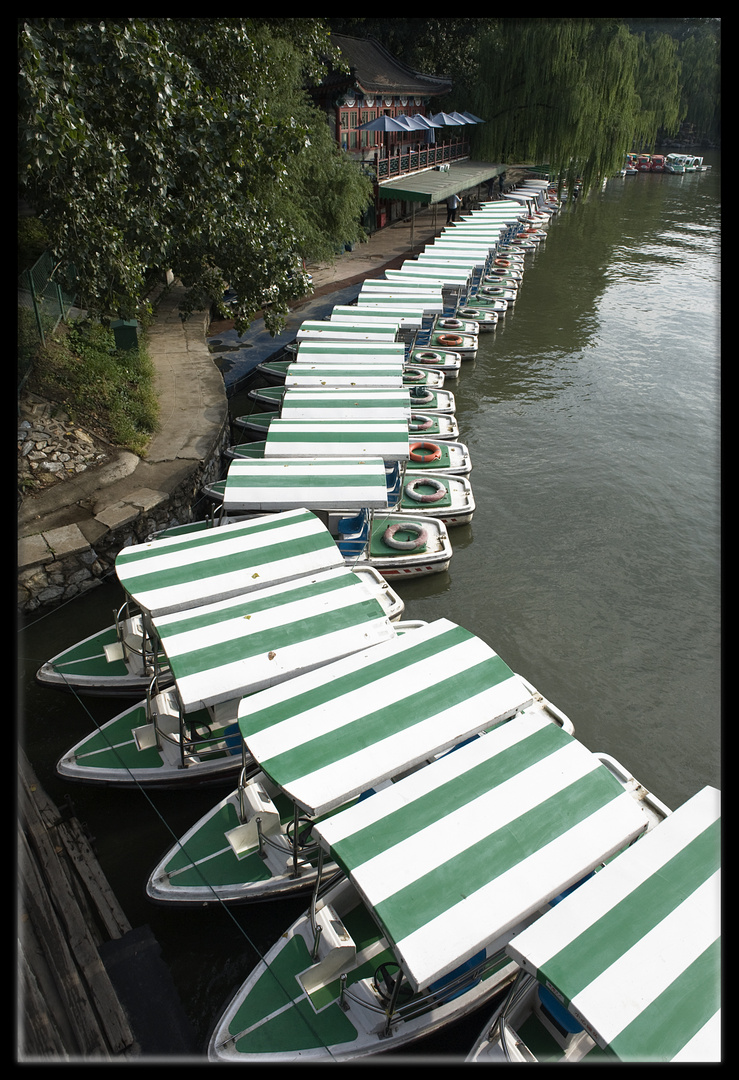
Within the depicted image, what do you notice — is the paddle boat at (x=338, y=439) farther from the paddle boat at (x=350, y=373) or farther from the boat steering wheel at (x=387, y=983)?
the boat steering wheel at (x=387, y=983)

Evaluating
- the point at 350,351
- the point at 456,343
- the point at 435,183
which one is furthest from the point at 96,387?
the point at 435,183

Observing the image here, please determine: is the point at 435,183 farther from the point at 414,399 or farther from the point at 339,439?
the point at 339,439

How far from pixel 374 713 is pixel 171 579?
157 inches

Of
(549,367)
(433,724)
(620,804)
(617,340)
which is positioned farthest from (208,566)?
(617,340)

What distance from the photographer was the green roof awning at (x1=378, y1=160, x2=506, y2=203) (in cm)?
3347

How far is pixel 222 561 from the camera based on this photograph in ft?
33.8

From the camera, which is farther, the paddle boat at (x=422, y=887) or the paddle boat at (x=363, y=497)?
the paddle boat at (x=363, y=497)

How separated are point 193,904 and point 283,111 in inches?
935

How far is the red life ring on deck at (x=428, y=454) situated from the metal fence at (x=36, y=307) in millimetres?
8505

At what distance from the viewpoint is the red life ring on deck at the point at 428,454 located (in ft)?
54.5

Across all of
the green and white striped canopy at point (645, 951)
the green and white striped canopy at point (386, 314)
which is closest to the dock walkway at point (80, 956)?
the green and white striped canopy at point (645, 951)

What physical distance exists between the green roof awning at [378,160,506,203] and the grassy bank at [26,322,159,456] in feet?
74.1

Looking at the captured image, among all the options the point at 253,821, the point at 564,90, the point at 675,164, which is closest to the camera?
the point at 253,821

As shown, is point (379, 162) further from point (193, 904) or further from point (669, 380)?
point (193, 904)
